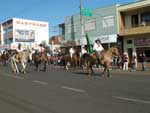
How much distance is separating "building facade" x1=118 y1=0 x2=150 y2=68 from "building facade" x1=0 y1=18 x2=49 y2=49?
3697cm

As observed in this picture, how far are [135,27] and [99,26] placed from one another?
6.89 meters

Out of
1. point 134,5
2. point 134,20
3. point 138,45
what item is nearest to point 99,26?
point 134,20

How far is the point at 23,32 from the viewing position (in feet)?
253

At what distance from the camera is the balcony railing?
3591 cm

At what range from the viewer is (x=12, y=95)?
43.0 ft

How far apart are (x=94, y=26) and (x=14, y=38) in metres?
35.0

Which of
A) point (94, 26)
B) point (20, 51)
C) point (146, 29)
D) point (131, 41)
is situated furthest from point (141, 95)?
point (94, 26)

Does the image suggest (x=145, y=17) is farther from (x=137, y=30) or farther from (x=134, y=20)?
(x=137, y=30)

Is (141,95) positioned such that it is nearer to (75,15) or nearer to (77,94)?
(77,94)

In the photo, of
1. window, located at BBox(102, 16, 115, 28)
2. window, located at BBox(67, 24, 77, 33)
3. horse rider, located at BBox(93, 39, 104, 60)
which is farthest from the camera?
window, located at BBox(67, 24, 77, 33)

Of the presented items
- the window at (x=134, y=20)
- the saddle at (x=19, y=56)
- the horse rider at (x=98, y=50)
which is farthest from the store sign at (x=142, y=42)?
the saddle at (x=19, y=56)

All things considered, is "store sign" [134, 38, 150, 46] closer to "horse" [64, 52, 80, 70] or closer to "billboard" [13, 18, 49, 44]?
"horse" [64, 52, 80, 70]

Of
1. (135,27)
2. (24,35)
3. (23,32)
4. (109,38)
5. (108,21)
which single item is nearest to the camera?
(135,27)

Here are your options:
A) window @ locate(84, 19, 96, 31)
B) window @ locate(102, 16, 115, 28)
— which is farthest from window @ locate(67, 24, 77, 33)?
window @ locate(102, 16, 115, 28)
